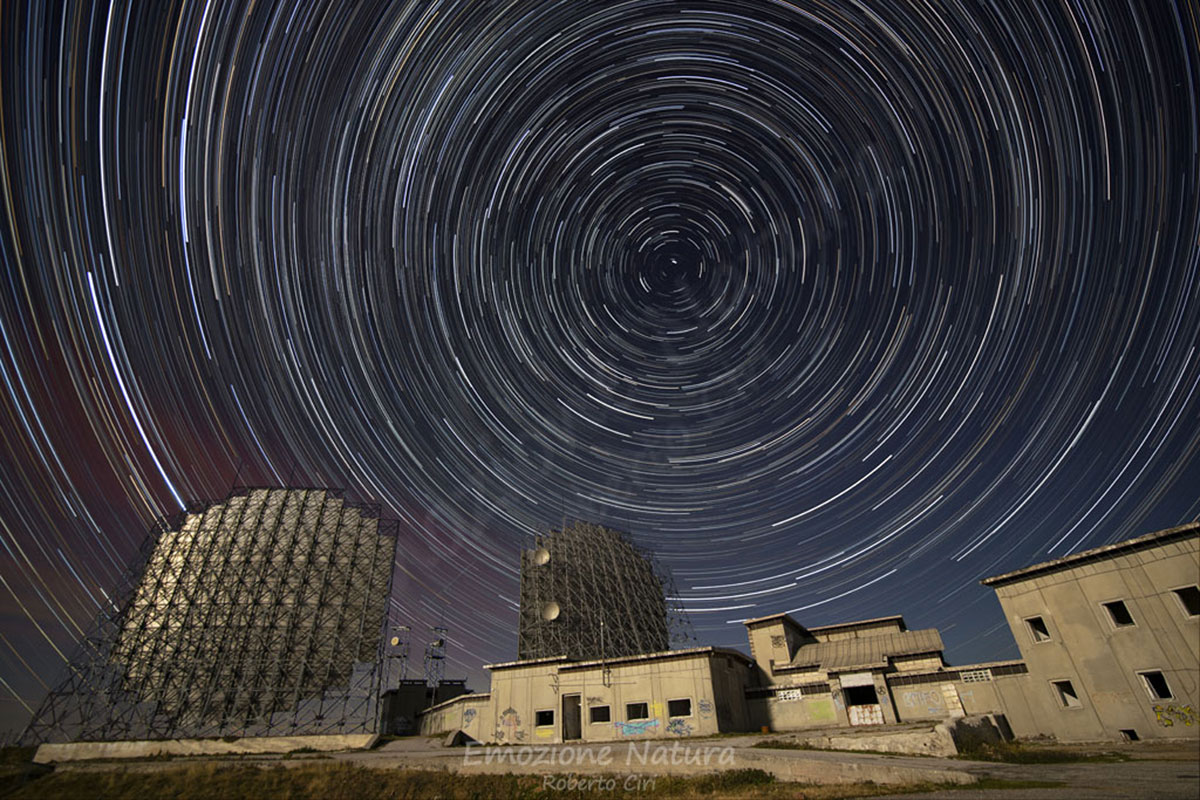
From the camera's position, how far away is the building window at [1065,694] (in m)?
22.7

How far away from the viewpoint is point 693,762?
16.2 meters

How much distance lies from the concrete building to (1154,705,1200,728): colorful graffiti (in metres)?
0.03

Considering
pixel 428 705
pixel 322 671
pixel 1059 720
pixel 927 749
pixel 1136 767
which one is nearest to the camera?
pixel 1136 767

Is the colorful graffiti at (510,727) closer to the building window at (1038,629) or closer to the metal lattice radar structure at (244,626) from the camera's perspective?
the metal lattice radar structure at (244,626)

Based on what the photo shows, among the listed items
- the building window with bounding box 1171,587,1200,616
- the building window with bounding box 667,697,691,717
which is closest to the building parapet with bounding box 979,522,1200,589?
the building window with bounding box 1171,587,1200,616

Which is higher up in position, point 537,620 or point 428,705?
point 537,620

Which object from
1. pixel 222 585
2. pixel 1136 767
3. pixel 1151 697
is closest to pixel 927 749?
pixel 1136 767

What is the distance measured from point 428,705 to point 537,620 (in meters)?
12.4

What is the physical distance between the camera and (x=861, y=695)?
97.2 feet

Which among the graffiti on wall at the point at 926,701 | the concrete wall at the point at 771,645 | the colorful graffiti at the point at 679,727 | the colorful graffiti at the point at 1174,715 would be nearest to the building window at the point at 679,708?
the colorful graffiti at the point at 679,727

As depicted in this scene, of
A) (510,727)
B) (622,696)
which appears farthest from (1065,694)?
(510,727)

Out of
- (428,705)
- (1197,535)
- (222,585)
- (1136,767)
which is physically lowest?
(1136,767)

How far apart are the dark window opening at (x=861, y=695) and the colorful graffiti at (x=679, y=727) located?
997 centimetres

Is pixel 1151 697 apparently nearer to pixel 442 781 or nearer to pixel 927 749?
pixel 927 749
